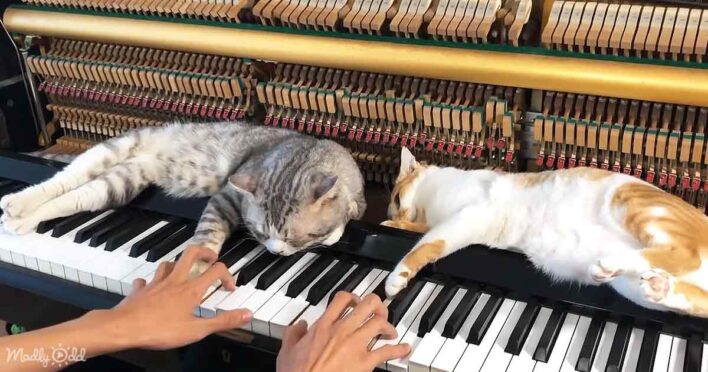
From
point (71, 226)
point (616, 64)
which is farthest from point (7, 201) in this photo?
point (616, 64)

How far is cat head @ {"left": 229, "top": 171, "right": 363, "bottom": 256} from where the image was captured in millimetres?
1941

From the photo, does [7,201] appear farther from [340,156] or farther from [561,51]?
[561,51]

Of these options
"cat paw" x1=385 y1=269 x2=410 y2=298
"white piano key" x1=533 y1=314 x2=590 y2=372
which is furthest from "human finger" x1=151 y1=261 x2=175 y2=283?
"white piano key" x1=533 y1=314 x2=590 y2=372

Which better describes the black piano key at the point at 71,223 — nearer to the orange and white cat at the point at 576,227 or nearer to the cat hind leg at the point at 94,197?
the cat hind leg at the point at 94,197

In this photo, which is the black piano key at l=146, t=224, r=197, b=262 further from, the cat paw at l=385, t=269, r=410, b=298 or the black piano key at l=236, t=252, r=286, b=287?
the cat paw at l=385, t=269, r=410, b=298

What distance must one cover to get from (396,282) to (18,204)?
1.23 meters

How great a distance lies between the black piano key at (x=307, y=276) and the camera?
5.77ft

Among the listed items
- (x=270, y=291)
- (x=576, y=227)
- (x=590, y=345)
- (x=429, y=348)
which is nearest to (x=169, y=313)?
(x=270, y=291)

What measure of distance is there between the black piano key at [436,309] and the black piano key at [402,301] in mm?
54

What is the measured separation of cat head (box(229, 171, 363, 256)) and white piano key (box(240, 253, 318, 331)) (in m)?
0.05

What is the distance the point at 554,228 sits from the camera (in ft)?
6.15

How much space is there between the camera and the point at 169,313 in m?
1.63

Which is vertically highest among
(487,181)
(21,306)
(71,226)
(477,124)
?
(477,124)

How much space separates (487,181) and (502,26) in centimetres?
43
